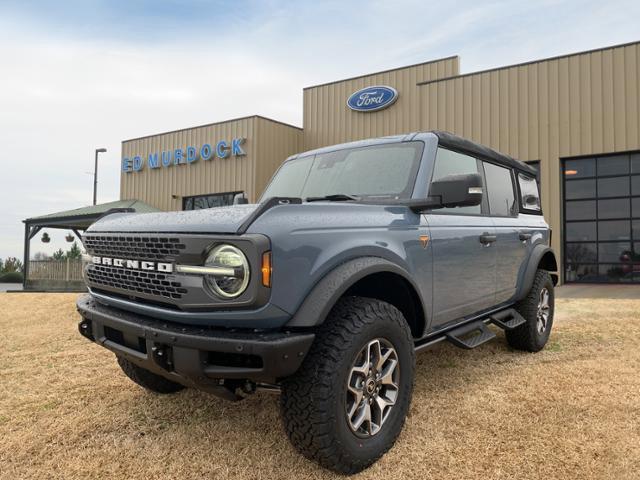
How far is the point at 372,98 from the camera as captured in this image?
52.8 ft

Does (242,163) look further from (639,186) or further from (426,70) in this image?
(639,186)

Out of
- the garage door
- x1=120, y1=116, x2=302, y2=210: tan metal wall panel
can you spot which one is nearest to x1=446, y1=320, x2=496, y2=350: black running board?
the garage door

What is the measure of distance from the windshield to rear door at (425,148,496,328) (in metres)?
0.21

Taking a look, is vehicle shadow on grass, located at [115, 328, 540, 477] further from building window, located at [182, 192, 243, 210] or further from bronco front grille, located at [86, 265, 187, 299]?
building window, located at [182, 192, 243, 210]

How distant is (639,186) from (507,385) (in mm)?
11363

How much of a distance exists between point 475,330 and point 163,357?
2.55 metres

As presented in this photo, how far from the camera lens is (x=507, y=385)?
3658mm

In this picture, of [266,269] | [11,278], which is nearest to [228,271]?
[266,269]

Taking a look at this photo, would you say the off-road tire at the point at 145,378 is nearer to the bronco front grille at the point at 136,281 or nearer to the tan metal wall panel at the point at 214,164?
the bronco front grille at the point at 136,281

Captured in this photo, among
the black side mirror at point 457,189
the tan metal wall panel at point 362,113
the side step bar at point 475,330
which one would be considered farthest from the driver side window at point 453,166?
the tan metal wall panel at point 362,113

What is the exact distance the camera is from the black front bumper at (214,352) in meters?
2.07

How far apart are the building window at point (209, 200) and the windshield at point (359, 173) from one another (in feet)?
48.2

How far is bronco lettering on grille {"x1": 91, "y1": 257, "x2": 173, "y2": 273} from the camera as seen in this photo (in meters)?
2.35

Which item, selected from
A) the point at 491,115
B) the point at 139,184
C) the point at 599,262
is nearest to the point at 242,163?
the point at 139,184
